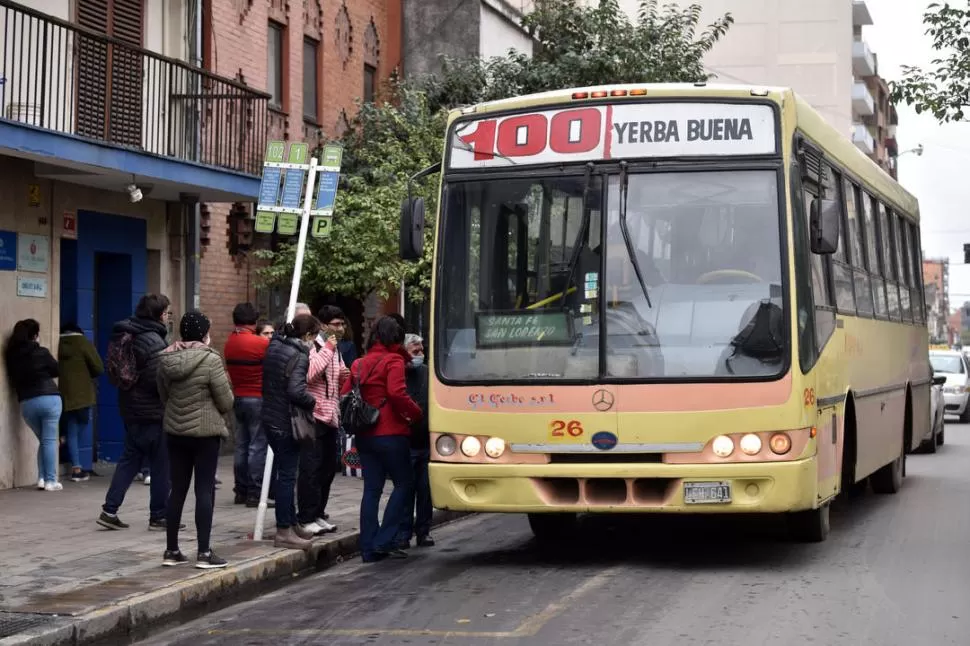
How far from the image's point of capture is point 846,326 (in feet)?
39.7

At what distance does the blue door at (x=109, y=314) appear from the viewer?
18906 mm

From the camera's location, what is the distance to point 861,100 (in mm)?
81500

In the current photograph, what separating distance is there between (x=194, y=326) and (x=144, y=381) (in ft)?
8.22

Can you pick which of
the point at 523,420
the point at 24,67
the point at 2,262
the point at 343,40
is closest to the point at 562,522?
the point at 523,420

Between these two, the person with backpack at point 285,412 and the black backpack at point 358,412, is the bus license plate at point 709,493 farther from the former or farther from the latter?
the person with backpack at point 285,412

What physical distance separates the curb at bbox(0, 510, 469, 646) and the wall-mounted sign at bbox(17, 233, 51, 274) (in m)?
6.46

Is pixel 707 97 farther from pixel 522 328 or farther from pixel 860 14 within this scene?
pixel 860 14

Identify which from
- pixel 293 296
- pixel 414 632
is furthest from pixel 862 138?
pixel 414 632

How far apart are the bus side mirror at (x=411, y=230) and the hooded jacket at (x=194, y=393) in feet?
5.03

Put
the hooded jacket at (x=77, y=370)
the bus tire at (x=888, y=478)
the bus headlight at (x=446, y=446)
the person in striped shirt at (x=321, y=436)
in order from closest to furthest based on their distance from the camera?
the bus headlight at (x=446, y=446) < the person in striped shirt at (x=321, y=436) < the bus tire at (x=888, y=478) < the hooded jacket at (x=77, y=370)

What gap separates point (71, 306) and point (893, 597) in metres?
11.6

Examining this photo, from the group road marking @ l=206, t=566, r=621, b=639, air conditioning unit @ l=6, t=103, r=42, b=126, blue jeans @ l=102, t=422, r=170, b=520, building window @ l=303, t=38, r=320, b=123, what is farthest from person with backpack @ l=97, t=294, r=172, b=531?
building window @ l=303, t=38, r=320, b=123

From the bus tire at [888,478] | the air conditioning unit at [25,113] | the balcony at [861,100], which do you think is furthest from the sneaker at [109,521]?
the balcony at [861,100]

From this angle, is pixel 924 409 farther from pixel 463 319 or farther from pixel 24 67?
pixel 24 67
